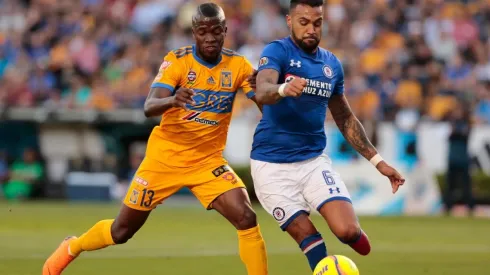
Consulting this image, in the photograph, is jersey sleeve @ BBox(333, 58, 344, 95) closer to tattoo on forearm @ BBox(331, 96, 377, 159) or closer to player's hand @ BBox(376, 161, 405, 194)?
tattoo on forearm @ BBox(331, 96, 377, 159)

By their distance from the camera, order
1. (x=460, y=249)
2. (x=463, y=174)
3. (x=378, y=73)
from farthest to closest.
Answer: (x=378, y=73) → (x=463, y=174) → (x=460, y=249)

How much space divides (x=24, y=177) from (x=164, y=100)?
16306 millimetres

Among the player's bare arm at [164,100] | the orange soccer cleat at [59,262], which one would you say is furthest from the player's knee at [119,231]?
the player's bare arm at [164,100]

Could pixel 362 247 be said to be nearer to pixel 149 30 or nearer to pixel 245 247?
pixel 245 247

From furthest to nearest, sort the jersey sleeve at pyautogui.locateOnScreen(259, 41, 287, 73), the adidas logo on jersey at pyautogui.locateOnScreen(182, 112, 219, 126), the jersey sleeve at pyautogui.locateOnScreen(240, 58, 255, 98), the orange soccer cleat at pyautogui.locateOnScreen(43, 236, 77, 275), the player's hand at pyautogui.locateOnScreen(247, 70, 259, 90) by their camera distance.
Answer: the orange soccer cleat at pyautogui.locateOnScreen(43, 236, 77, 275) < the jersey sleeve at pyautogui.locateOnScreen(240, 58, 255, 98) < the adidas logo on jersey at pyautogui.locateOnScreen(182, 112, 219, 126) < the player's hand at pyautogui.locateOnScreen(247, 70, 259, 90) < the jersey sleeve at pyautogui.locateOnScreen(259, 41, 287, 73)

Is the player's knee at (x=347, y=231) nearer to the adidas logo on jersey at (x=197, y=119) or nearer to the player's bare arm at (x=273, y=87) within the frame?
the player's bare arm at (x=273, y=87)

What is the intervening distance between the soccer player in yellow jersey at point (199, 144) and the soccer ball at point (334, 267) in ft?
2.70

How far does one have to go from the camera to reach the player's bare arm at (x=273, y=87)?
8125 millimetres

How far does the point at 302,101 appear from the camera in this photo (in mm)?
9195

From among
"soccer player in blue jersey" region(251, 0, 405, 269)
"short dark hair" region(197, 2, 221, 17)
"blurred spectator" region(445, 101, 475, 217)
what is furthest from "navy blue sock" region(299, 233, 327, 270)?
"blurred spectator" region(445, 101, 475, 217)

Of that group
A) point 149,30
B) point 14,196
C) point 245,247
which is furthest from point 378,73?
point 245,247

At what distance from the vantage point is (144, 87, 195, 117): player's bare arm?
877 cm

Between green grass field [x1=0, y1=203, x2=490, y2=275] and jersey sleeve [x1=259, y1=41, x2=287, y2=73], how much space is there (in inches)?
128

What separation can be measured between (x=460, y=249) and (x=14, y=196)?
41.5ft
